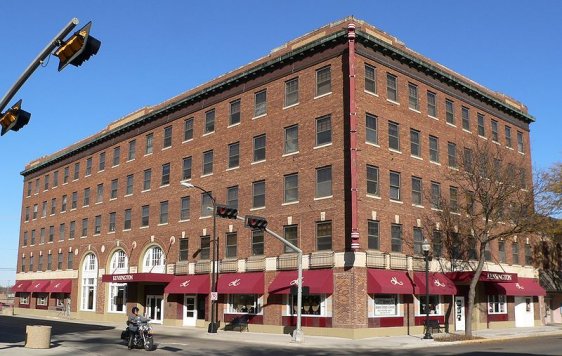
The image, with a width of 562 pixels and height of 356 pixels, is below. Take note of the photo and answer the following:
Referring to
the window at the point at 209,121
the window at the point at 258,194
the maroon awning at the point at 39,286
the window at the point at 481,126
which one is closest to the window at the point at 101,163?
the maroon awning at the point at 39,286

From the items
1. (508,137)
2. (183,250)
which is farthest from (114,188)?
(508,137)

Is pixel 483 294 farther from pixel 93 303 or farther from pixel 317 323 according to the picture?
pixel 93 303

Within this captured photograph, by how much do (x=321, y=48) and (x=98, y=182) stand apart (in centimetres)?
3120

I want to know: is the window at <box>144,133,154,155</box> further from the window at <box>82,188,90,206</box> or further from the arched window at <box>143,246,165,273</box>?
the window at <box>82,188,90,206</box>

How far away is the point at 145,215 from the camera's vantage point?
52031mm

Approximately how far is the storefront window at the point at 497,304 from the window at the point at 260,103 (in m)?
21.5

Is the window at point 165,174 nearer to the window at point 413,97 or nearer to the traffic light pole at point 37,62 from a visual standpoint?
the window at point 413,97

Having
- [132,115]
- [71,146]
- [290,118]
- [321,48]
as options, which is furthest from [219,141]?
[71,146]

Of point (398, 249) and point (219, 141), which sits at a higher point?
point (219, 141)

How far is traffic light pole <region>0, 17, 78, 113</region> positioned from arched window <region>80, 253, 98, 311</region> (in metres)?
45.5

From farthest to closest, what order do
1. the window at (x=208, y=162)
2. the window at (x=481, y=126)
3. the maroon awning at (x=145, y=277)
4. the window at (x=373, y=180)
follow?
1. the window at (x=481, y=126)
2. the maroon awning at (x=145, y=277)
3. the window at (x=208, y=162)
4. the window at (x=373, y=180)

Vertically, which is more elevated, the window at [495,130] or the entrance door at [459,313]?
the window at [495,130]

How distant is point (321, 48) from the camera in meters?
38.3

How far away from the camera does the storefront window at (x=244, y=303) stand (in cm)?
3959
